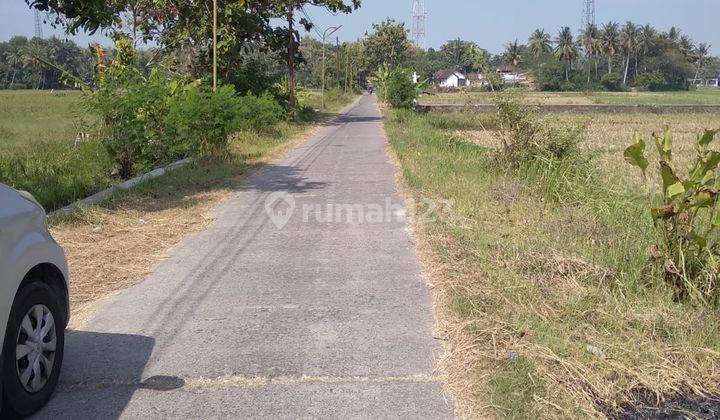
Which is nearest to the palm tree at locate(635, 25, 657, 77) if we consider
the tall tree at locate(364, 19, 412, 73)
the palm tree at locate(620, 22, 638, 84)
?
the palm tree at locate(620, 22, 638, 84)

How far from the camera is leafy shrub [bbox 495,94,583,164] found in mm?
10617

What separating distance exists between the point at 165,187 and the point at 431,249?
5.56 meters

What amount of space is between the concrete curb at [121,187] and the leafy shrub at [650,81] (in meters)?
102

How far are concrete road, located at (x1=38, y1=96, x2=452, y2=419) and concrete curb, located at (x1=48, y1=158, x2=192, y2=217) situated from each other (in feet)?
5.94

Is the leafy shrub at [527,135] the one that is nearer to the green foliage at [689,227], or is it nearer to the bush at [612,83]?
the green foliage at [689,227]

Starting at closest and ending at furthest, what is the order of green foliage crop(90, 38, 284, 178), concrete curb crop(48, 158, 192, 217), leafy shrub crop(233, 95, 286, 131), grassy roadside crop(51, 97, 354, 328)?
grassy roadside crop(51, 97, 354, 328), concrete curb crop(48, 158, 192, 217), green foliage crop(90, 38, 284, 178), leafy shrub crop(233, 95, 286, 131)

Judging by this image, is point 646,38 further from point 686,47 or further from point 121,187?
point 121,187

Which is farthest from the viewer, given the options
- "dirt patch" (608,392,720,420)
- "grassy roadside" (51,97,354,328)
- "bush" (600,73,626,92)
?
"bush" (600,73,626,92)

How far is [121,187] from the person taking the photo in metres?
9.95

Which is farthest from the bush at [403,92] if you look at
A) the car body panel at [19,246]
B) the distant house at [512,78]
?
the car body panel at [19,246]

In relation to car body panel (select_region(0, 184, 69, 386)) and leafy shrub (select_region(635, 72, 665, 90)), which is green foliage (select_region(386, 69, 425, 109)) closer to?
car body panel (select_region(0, 184, 69, 386))

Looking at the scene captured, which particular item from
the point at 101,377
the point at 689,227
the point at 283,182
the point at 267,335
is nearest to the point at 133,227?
the point at 267,335

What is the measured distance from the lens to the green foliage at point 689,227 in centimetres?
483

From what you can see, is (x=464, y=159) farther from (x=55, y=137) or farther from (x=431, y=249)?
(x=55, y=137)
